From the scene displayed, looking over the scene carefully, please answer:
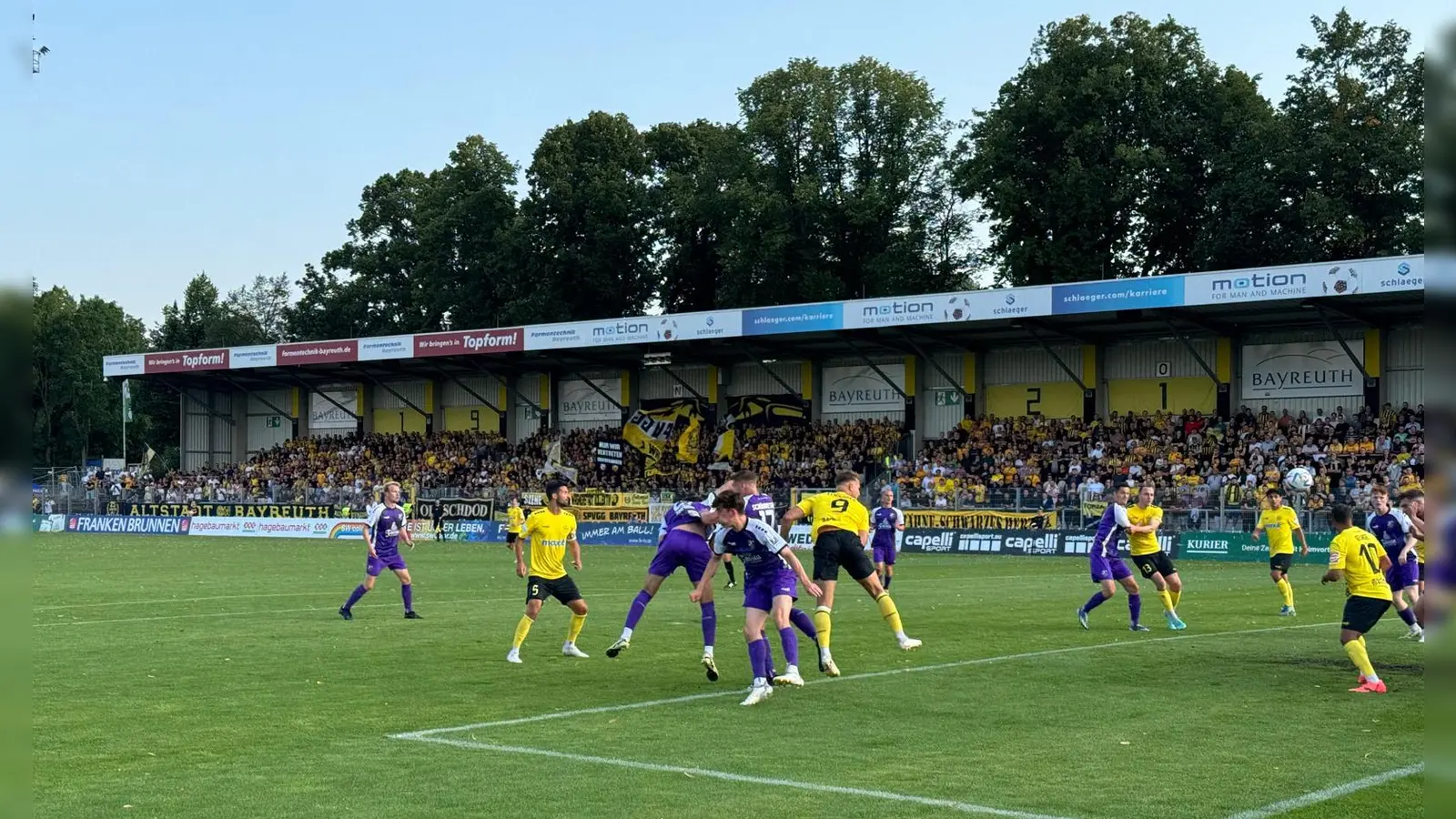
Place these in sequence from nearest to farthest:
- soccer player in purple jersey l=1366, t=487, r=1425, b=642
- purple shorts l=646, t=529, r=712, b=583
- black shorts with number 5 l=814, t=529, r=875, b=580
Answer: black shorts with number 5 l=814, t=529, r=875, b=580 < purple shorts l=646, t=529, r=712, b=583 < soccer player in purple jersey l=1366, t=487, r=1425, b=642

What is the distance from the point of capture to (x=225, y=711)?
510 inches

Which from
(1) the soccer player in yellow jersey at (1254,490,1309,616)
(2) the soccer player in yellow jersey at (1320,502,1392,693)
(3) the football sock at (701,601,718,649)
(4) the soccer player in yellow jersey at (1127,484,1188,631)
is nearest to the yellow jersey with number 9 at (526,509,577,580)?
(3) the football sock at (701,601,718,649)

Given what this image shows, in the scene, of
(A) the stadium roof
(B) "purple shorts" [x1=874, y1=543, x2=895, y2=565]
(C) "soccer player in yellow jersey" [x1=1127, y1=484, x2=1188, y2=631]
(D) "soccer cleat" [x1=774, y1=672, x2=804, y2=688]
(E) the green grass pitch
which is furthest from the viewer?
(A) the stadium roof

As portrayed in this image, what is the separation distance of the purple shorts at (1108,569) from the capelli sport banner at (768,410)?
41122mm

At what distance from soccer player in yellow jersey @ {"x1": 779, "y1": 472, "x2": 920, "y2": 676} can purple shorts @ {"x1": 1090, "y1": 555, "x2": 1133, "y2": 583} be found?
4981 millimetres

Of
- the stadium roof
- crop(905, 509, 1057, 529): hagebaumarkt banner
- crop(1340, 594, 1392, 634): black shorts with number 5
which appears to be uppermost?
the stadium roof

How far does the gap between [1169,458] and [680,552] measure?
33793 millimetres

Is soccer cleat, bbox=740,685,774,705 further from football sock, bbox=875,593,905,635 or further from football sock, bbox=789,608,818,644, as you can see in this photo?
football sock, bbox=875,593,905,635

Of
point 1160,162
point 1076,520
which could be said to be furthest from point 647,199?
point 1076,520

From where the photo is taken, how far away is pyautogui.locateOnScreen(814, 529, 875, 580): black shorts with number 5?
52.4 ft

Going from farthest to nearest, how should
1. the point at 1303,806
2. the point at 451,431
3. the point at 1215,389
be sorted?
1. the point at 451,431
2. the point at 1215,389
3. the point at 1303,806

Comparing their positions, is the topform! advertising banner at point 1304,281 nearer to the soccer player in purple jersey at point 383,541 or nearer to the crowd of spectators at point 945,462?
the crowd of spectators at point 945,462

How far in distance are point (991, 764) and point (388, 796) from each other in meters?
4.36

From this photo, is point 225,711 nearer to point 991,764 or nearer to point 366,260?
point 991,764
